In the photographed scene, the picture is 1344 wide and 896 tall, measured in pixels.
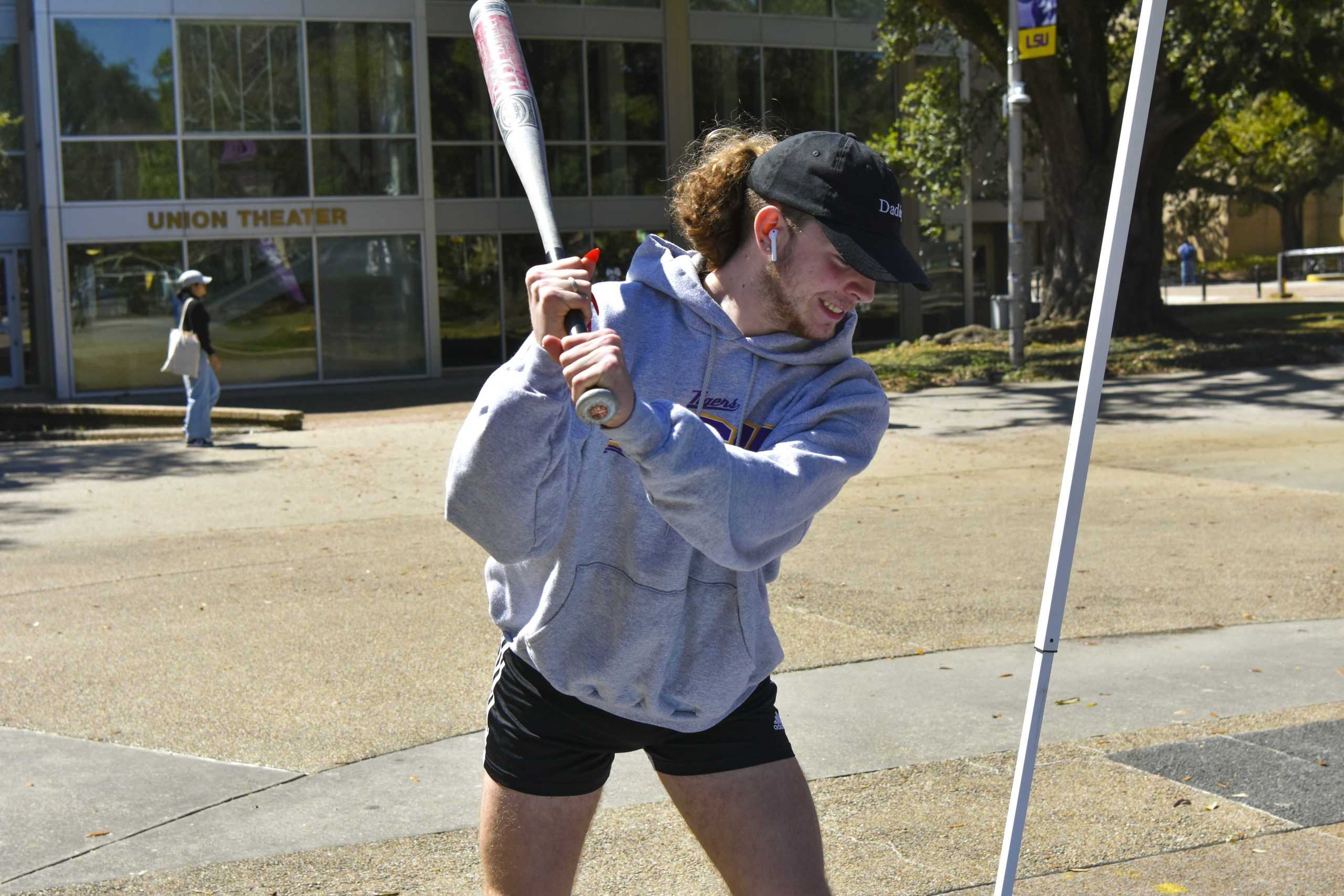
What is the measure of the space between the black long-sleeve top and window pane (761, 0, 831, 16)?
54.1 ft

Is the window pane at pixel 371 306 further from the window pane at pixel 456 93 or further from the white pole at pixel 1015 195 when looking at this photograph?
the white pole at pixel 1015 195

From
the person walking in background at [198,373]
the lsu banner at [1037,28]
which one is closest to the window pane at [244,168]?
the person walking in background at [198,373]

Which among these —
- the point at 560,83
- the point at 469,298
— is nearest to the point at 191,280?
the point at 469,298

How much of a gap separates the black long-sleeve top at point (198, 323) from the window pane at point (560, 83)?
41.8ft

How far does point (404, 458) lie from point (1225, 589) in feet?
27.9

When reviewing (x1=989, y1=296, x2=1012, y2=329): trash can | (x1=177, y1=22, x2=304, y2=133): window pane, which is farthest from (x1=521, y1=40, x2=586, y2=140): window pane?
(x1=989, y1=296, x2=1012, y2=329): trash can

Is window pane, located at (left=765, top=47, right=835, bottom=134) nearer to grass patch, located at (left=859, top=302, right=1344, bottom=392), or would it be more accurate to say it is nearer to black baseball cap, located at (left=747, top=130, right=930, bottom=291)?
grass patch, located at (left=859, top=302, right=1344, bottom=392)

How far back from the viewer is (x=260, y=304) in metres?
24.0

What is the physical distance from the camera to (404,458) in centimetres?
1384

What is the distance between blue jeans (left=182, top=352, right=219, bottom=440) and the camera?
1477 cm

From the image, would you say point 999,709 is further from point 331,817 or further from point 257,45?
point 257,45

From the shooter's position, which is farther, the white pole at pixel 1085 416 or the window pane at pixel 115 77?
the window pane at pixel 115 77

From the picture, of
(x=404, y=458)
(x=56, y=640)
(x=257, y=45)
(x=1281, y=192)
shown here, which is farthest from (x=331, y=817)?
(x=1281, y=192)

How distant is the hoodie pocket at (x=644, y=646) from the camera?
2.33 m
